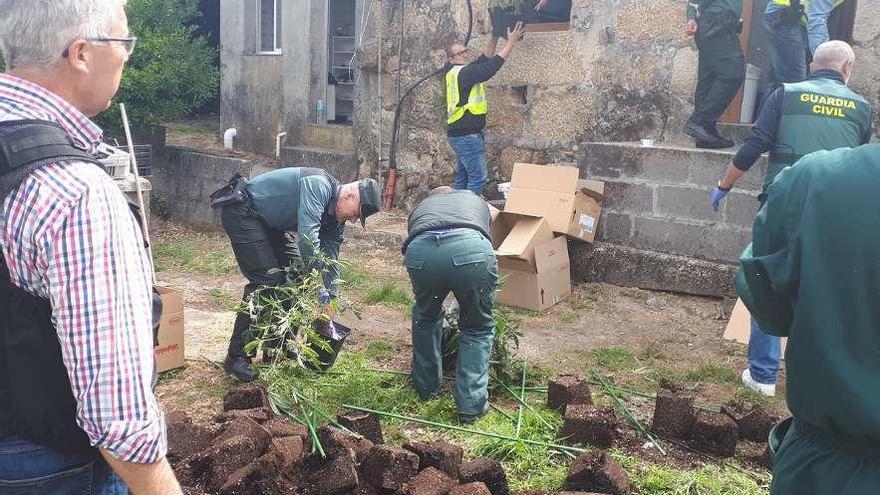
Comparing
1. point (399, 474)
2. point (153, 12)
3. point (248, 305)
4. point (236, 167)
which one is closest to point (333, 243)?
point (248, 305)

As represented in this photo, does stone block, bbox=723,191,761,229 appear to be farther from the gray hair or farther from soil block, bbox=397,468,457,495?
the gray hair

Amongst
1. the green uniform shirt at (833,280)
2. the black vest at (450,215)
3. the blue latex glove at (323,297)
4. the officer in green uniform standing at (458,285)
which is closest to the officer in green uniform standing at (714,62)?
the black vest at (450,215)

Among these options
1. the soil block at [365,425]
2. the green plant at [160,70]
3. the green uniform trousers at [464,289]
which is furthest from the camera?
the green plant at [160,70]

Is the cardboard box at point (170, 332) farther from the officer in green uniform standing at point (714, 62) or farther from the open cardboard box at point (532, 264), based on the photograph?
the officer in green uniform standing at point (714, 62)

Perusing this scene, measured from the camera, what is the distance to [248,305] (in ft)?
14.4

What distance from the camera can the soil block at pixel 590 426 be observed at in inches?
155

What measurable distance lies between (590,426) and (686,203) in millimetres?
3342

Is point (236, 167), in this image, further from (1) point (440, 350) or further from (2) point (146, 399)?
(2) point (146, 399)

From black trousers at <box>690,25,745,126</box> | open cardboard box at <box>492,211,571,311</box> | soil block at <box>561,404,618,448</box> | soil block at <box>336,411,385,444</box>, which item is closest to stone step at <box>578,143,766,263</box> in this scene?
black trousers at <box>690,25,745,126</box>

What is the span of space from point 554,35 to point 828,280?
6.70 m

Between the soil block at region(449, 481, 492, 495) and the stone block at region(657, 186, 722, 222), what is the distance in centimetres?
417

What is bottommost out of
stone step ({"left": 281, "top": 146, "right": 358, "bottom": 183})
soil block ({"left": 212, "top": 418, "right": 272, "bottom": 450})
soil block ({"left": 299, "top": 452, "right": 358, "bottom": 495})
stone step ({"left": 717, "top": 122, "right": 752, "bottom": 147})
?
soil block ({"left": 299, "top": 452, "right": 358, "bottom": 495})

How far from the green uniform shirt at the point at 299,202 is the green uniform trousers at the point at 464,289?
676mm

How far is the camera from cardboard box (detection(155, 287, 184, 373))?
483 cm
